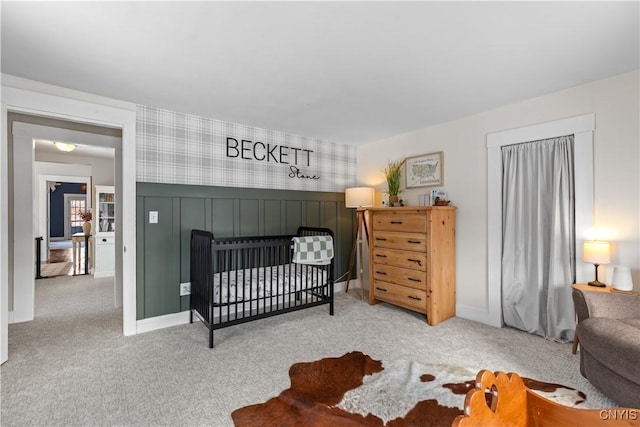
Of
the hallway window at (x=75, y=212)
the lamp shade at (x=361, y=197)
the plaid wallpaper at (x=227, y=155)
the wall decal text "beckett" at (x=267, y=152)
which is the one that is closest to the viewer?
the plaid wallpaper at (x=227, y=155)

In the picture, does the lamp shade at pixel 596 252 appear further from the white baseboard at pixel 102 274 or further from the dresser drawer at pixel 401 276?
the white baseboard at pixel 102 274

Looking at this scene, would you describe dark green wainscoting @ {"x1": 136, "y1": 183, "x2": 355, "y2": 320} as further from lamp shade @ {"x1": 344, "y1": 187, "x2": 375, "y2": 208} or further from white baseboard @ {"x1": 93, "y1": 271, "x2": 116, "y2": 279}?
white baseboard @ {"x1": 93, "y1": 271, "x2": 116, "y2": 279}

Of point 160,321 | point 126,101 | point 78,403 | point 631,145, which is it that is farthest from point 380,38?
point 160,321

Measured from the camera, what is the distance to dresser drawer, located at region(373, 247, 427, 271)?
3164 millimetres

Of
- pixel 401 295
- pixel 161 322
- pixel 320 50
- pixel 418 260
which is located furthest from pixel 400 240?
pixel 161 322

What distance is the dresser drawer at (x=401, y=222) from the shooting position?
316 cm

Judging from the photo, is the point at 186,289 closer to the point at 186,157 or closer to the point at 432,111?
the point at 186,157

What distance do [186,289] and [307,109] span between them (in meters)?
2.27

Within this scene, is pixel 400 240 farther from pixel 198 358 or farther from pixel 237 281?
pixel 198 358

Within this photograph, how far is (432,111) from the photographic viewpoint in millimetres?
3070

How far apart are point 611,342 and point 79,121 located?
4187 millimetres

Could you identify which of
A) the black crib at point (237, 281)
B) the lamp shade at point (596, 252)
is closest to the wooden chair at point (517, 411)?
the lamp shade at point (596, 252)

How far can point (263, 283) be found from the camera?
2887mm

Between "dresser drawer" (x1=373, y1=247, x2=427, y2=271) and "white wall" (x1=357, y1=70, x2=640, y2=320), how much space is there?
0.52 metres
